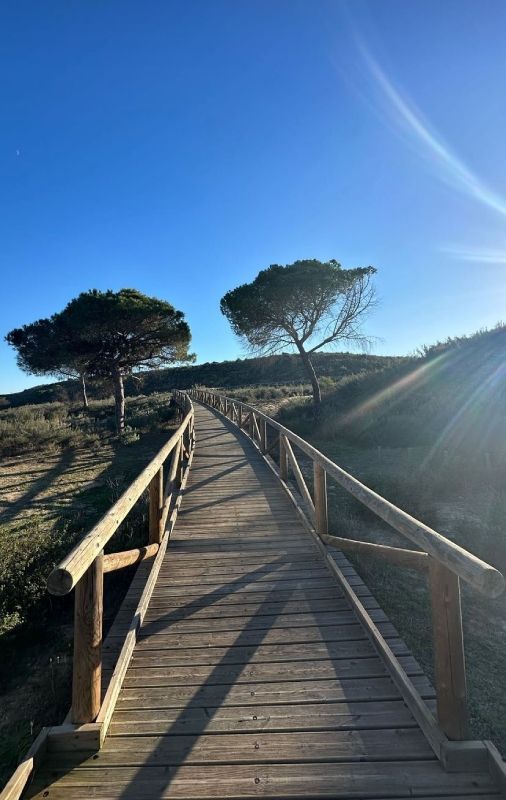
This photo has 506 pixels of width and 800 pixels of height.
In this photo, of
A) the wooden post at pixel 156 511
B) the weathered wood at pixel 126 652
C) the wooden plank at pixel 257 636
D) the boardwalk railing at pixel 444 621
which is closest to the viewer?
the boardwalk railing at pixel 444 621

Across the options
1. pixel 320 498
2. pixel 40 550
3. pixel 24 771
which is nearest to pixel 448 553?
pixel 24 771

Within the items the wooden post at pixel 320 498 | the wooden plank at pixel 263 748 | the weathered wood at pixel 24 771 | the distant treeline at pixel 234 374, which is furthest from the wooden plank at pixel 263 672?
the distant treeline at pixel 234 374

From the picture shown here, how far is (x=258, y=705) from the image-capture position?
7.80ft

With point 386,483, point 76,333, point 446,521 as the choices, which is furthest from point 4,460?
point 446,521

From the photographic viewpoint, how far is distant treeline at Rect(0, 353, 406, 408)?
46656 millimetres

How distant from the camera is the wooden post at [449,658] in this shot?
1.96m

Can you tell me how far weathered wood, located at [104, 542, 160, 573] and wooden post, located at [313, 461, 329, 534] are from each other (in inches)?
70.4

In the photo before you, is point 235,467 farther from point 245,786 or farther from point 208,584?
point 245,786

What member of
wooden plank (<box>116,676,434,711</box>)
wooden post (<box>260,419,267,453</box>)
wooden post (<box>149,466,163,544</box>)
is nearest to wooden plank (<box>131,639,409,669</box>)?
wooden plank (<box>116,676,434,711</box>)

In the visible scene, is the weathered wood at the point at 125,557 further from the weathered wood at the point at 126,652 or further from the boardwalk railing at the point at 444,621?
the boardwalk railing at the point at 444,621

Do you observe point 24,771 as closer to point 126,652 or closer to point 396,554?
point 126,652

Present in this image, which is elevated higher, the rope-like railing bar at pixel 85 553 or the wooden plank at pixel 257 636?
the rope-like railing bar at pixel 85 553

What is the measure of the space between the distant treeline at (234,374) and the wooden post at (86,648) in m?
41.2

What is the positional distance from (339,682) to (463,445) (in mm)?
8103
